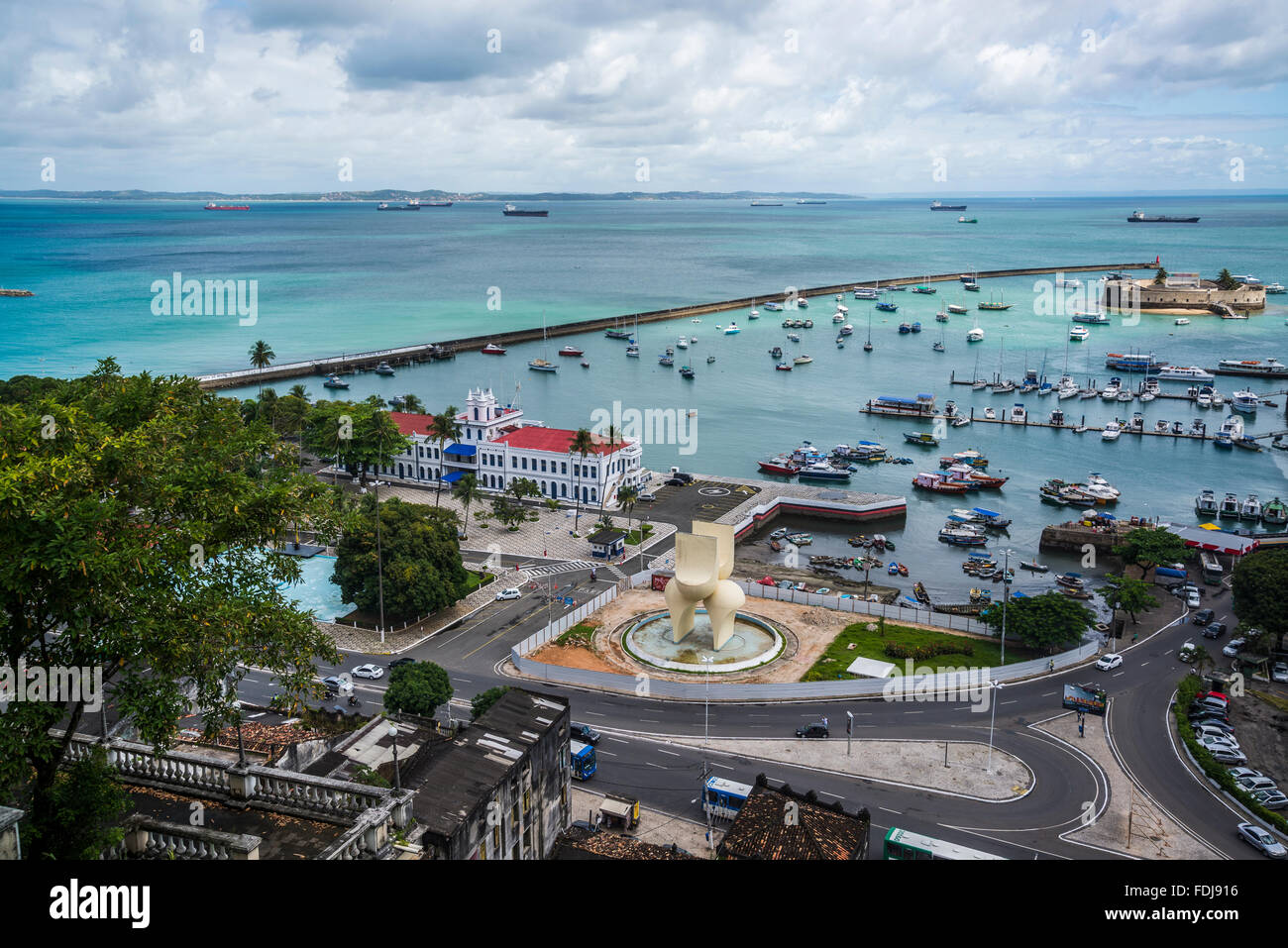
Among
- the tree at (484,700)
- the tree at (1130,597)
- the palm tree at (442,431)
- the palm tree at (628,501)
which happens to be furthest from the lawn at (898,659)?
the palm tree at (442,431)

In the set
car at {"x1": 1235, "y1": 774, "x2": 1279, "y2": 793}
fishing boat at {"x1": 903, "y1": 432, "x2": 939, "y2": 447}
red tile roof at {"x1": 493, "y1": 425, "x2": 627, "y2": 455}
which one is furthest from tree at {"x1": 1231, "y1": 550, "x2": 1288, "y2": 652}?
fishing boat at {"x1": 903, "y1": 432, "x2": 939, "y2": 447}

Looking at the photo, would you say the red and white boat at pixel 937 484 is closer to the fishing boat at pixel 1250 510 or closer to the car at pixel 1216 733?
the fishing boat at pixel 1250 510

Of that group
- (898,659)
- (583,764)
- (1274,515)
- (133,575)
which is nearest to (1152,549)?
(898,659)

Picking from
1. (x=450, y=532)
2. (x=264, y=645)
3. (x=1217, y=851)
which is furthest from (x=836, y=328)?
(x=264, y=645)

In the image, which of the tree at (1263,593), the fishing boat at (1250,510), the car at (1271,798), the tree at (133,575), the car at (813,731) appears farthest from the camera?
the fishing boat at (1250,510)
